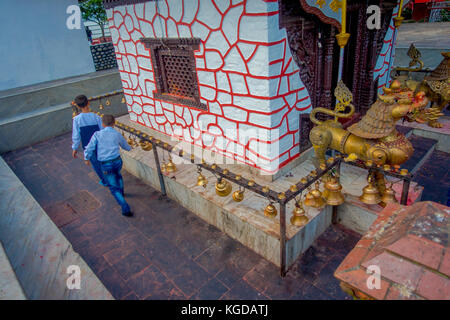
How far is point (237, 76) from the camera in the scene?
4.86 meters

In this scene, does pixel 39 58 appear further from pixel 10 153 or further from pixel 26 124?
pixel 10 153

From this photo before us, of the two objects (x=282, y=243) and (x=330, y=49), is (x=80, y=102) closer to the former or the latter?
(x=282, y=243)

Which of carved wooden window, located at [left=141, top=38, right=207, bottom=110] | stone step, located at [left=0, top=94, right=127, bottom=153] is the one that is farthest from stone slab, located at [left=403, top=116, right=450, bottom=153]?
stone step, located at [left=0, top=94, right=127, bottom=153]

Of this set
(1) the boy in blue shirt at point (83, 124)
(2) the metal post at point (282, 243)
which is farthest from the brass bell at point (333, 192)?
(1) the boy in blue shirt at point (83, 124)

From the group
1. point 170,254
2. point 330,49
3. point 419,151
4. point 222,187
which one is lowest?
point 170,254

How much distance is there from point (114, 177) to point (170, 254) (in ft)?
5.86

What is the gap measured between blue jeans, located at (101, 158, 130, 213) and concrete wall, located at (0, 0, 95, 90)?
8802mm

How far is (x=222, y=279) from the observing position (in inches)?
165

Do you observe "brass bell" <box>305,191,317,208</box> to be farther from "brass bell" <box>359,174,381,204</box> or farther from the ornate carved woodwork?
the ornate carved woodwork

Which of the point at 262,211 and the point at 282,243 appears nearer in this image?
the point at 282,243

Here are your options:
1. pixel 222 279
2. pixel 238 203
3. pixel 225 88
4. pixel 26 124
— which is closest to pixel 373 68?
pixel 225 88

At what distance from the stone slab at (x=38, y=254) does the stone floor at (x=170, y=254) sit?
500 mm

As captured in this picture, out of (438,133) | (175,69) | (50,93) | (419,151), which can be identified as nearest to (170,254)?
(175,69)

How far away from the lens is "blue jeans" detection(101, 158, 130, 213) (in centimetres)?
532
